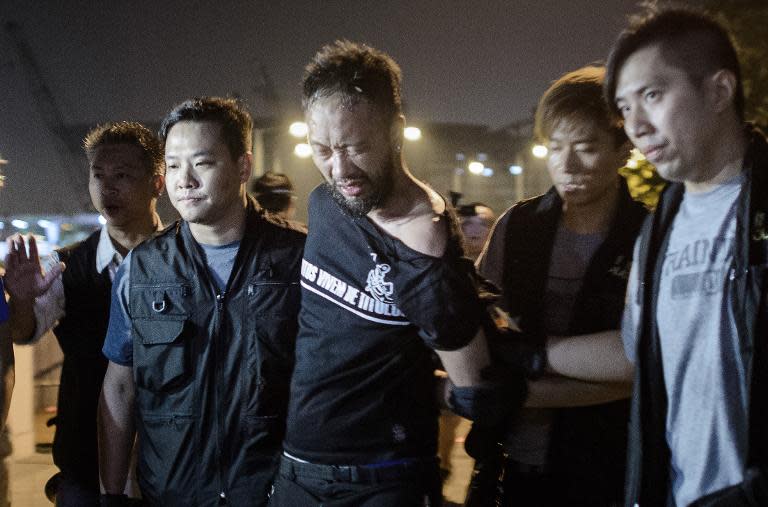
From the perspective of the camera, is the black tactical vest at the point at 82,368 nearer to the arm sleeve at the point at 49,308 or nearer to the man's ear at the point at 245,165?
the arm sleeve at the point at 49,308

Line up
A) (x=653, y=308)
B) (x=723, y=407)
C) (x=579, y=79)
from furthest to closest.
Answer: (x=579, y=79)
(x=653, y=308)
(x=723, y=407)

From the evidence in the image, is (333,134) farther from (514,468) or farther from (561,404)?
(514,468)

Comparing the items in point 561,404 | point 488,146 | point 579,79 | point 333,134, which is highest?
point 488,146

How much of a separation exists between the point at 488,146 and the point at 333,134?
43.0 m

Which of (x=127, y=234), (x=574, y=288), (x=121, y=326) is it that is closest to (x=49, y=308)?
(x=127, y=234)

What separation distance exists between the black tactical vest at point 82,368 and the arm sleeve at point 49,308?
0.03 m

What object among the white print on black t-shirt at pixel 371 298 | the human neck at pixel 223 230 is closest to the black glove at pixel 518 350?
the white print on black t-shirt at pixel 371 298

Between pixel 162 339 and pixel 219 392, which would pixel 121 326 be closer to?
pixel 162 339

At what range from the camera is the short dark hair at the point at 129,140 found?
392 centimetres

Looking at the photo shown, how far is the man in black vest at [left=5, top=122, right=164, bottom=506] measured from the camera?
3.43 meters

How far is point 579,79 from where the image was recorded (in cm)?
275

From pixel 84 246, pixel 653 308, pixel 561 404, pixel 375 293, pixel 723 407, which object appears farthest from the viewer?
pixel 84 246

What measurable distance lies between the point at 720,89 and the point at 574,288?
99 cm

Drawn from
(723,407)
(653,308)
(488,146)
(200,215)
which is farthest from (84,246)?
(488,146)
